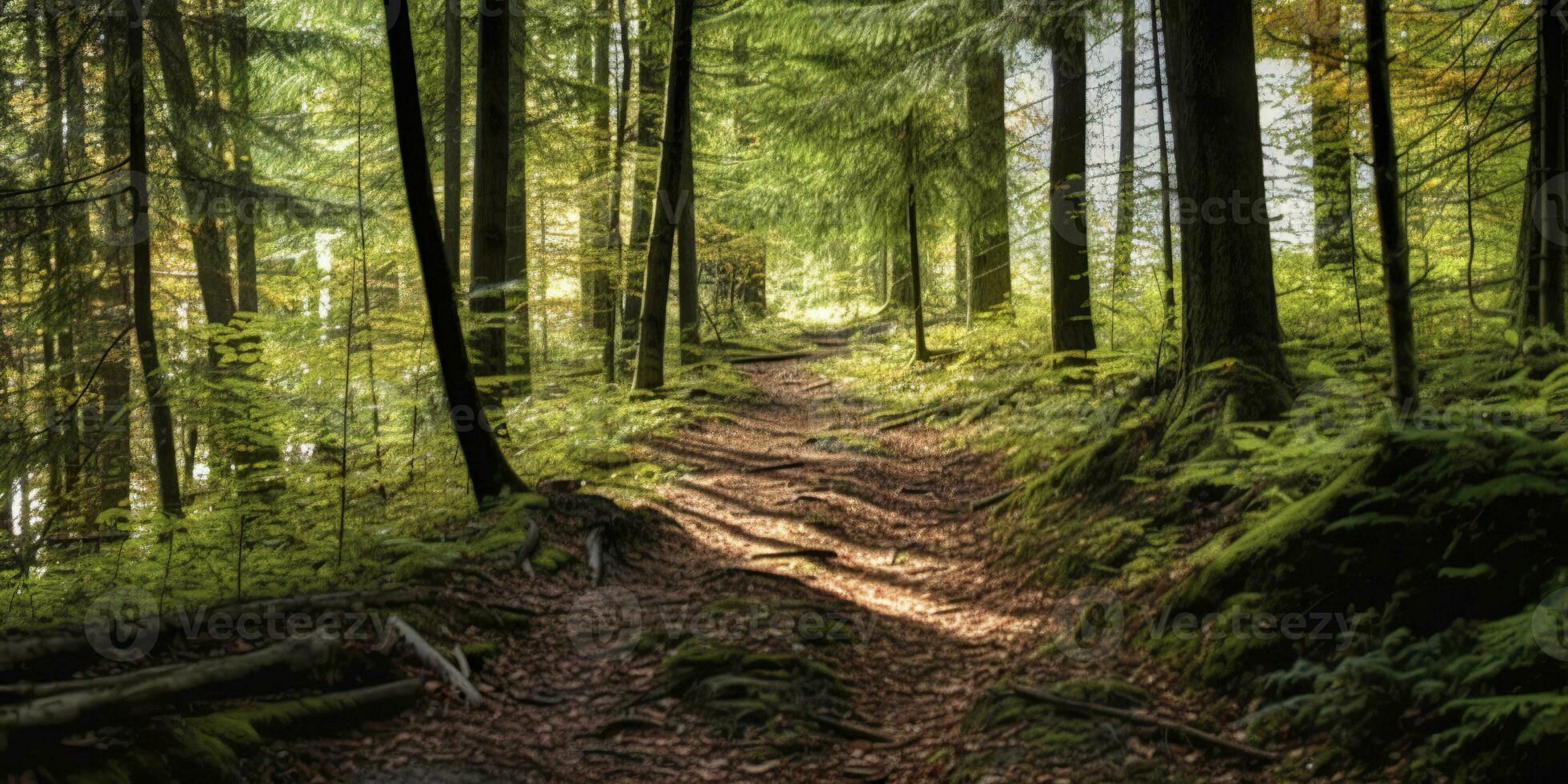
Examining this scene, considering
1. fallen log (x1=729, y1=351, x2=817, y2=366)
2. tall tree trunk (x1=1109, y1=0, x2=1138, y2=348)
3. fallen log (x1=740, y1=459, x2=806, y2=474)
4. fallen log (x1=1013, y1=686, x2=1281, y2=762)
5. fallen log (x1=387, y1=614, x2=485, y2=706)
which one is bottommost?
fallen log (x1=1013, y1=686, x2=1281, y2=762)

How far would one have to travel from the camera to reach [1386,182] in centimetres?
468

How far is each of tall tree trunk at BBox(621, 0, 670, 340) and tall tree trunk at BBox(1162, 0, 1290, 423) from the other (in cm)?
852

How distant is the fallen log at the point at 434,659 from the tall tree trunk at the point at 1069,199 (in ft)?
28.1

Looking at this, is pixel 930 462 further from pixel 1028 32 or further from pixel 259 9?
pixel 259 9

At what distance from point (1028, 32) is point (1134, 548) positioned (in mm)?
5984

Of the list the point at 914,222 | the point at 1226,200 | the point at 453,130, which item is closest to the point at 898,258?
the point at 914,222

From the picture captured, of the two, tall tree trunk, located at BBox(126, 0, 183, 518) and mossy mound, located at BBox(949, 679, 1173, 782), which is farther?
tall tree trunk, located at BBox(126, 0, 183, 518)

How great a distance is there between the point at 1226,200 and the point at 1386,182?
82.7 inches

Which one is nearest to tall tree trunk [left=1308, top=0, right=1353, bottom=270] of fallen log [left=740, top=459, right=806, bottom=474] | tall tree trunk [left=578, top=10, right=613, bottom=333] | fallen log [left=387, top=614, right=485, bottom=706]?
fallen log [left=740, top=459, right=806, bottom=474]

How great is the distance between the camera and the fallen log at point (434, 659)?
198 inches

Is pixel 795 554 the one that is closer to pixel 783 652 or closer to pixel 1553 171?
pixel 783 652

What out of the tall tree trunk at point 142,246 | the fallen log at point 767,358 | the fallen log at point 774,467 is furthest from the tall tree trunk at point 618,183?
the tall tree trunk at point 142,246

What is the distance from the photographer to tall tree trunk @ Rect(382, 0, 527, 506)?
712 centimetres

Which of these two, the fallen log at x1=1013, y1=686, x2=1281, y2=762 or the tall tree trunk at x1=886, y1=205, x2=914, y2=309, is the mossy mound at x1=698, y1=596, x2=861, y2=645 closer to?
the fallen log at x1=1013, y1=686, x2=1281, y2=762
